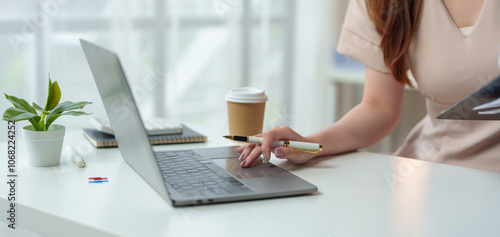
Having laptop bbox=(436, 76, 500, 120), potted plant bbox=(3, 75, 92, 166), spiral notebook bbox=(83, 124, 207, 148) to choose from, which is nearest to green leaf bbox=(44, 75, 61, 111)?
potted plant bbox=(3, 75, 92, 166)

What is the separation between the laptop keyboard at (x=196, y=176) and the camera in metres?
0.70

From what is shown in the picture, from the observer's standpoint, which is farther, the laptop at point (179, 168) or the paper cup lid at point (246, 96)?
the paper cup lid at point (246, 96)

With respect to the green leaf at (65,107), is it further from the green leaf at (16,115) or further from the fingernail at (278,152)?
the fingernail at (278,152)

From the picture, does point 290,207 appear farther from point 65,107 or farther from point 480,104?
point 65,107

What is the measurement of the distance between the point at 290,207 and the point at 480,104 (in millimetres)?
267

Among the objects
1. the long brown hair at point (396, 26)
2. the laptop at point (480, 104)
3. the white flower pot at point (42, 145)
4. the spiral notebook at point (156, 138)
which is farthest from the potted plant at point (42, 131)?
the long brown hair at point (396, 26)

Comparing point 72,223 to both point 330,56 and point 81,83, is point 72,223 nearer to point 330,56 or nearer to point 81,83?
point 81,83

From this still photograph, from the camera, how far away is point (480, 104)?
2.13ft

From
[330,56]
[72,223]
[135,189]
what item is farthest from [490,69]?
[330,56]

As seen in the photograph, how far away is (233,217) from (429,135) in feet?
2.44

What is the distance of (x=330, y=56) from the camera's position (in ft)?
9.64

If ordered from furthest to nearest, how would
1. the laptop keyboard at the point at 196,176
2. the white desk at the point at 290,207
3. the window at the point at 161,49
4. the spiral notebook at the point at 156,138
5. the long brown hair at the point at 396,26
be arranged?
the window at the point at 161,49 → the long brown hair at the point at 396,26 → the spiral notebook at the point at 156,138 → the laptop keyboard at the point at 196,176 → the white desk at the point at 290,207

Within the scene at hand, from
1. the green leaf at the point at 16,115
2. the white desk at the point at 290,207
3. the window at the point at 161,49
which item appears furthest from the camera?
the window at the point at 161,49

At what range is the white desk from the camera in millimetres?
596
